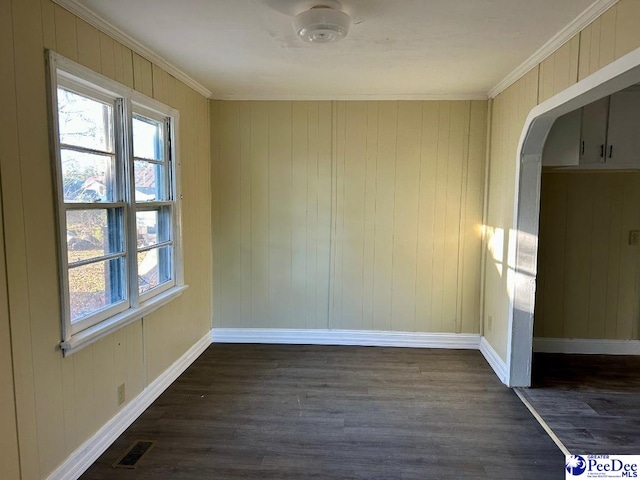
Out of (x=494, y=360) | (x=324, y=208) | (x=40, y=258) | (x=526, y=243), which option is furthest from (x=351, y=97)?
(x=40, y=258)

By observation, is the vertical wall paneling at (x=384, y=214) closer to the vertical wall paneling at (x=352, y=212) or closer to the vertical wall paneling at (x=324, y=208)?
the vertical wall paneling at (x=352, y=212)

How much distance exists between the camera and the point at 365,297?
163 inches

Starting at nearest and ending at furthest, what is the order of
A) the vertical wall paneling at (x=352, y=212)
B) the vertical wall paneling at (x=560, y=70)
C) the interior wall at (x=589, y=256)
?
the vertical wall paneling at (x=560, y=70) → the interior wall at (x=589, y=256) → the vertical wall paneling at (x=352, y=212)

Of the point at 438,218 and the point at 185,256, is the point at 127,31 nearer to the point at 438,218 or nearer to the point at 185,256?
the point at 185,256

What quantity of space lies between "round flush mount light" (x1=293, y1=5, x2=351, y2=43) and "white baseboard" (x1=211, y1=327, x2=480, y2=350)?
9.30 feet

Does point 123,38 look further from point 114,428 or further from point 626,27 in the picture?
point 626,27

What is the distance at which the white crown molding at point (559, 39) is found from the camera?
201 cm

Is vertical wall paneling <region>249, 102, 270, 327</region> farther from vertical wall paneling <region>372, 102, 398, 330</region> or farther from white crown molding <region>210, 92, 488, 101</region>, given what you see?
vertical wall paneling <region>372, 102, 398, 330</region>

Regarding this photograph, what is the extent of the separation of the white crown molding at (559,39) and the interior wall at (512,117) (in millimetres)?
29

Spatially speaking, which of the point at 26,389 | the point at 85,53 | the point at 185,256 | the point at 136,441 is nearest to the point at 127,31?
the point at 85,53

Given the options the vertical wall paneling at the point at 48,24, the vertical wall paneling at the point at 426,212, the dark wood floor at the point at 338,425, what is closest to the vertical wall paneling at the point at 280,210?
the dark wood floor at the point at 338,425

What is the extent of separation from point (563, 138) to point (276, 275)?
2.77 metres

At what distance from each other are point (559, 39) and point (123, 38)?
260 centimetres

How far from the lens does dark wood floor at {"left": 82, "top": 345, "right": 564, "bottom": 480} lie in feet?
7.29
